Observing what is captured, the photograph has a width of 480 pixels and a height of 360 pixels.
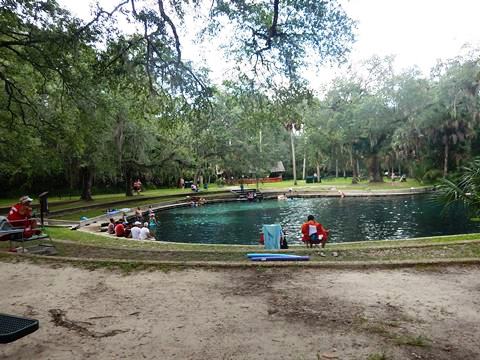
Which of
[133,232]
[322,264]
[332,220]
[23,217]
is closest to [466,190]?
[322,264]

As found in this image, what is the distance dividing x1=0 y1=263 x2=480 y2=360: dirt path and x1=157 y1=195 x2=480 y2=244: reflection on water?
34.9 ft

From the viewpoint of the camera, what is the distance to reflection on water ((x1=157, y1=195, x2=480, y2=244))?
17.3 m

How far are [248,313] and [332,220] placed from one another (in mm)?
18163

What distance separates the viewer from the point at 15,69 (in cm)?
1485

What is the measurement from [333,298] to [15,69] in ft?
51.6

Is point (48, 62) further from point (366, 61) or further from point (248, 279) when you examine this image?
point (366, 61)

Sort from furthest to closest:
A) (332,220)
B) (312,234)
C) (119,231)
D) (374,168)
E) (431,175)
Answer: (374,168), (431,175), (332,220), (119,231), (312,234)

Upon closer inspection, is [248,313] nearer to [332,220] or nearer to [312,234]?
[312,234]

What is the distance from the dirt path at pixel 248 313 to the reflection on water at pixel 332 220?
10648 mm

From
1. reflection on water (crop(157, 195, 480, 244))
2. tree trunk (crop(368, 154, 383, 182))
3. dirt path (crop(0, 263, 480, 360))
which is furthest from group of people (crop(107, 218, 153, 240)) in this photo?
tree trunk (crop(368, 154, 383, 182))

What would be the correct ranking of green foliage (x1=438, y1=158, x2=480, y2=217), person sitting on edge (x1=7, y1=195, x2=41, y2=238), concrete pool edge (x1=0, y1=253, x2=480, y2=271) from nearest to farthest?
green foliage (x1=438, y1=158, x2=480, y2=217) < concrete pool edge (x1=0, y1=253, x2=480, y2=271) < person sitting on edge (x1=7, y1=195, x2=41, y2=238)

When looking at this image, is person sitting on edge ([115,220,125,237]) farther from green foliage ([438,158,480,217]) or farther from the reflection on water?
green foliage ([438,158,480,217])

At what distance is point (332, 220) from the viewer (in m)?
21.6

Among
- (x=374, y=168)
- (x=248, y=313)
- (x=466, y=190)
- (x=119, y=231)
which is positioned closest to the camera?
(x=248, y=313)
